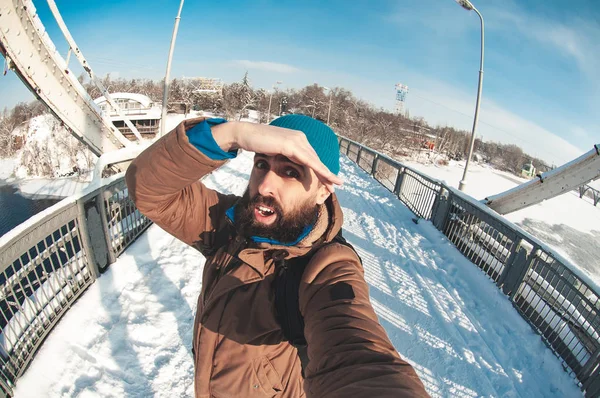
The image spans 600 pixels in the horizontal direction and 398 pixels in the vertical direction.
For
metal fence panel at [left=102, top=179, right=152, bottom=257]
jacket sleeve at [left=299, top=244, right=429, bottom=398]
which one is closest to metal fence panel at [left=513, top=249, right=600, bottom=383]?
jacket sleeve at [left=299, top=244, right=429, bottom=398]

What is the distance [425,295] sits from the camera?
15.0ft

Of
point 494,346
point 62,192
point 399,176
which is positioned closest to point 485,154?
point 399,176

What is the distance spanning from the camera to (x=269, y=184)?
4.33ft

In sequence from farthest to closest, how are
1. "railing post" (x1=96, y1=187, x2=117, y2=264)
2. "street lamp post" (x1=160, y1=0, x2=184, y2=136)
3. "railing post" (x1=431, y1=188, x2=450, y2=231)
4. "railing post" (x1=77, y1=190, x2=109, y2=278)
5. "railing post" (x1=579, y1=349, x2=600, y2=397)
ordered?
"street lamp post" (x1=160, y1=0, x2=184, y2=136) < "railing post" (x1=431, y1=188, x2=450, y2=231) < "railing post" (x1=96, y1=187, x2=117, y2=264) < "railing post" (x1=77, y1=190, x2=109, y2=278) < "railing post" (x1=579, y1=349, x2=600, y2=397)

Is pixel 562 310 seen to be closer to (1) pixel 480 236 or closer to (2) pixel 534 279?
(2) pixel 534 279

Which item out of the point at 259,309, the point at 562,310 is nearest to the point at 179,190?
the point at 259,309

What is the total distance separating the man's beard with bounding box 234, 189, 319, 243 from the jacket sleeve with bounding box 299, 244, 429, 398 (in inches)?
A: 6.5

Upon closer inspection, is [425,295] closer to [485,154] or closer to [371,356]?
[371,356]

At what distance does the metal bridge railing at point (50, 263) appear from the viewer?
248 centimetres

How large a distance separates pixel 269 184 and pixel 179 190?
0.47 meters

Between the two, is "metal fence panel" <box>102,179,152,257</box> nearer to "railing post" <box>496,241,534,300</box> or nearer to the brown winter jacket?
the brown winter jacket

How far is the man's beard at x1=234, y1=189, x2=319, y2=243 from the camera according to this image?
4.32 feet

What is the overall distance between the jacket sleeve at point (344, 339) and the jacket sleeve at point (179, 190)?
0.71 meters

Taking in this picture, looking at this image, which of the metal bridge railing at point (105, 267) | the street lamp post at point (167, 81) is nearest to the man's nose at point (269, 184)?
the metal bridge railing at point (105, 267)
